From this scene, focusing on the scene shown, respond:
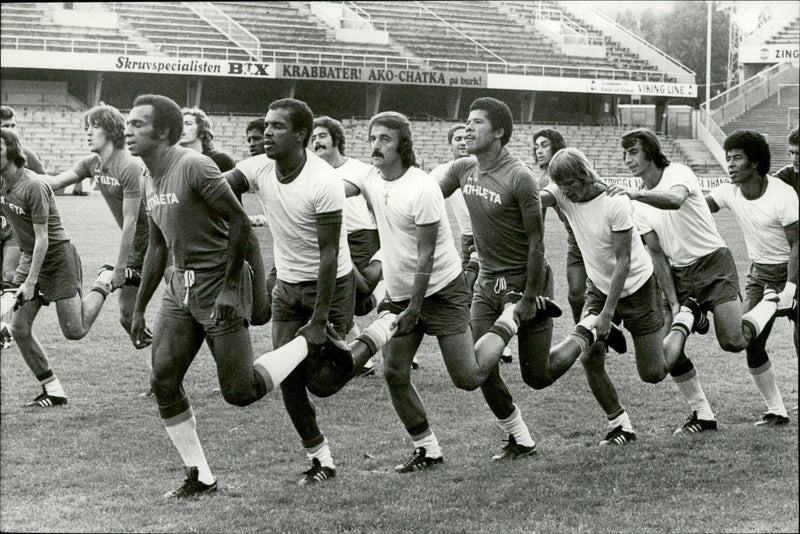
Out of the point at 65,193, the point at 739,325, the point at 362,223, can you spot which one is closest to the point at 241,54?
the point at 65,193

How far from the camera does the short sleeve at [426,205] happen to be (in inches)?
249

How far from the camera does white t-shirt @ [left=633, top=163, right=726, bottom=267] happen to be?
25.4 ft

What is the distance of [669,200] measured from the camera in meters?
6.99

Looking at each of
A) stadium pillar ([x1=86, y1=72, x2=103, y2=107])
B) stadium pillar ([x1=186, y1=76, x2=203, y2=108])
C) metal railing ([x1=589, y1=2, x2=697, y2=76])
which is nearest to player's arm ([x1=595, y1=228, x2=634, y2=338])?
stadium pillar ([x1=86, y1=72, x2=103, y2=107])

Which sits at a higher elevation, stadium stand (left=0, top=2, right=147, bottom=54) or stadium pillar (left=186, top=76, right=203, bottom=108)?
stadium stand (left=0, top=2, right=147, bottom=54)

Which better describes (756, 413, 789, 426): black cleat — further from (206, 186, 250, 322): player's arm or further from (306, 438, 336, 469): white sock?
(206, 186, 250, 322): player's arm

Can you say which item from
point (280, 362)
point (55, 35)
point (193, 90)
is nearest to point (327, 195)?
point (280, 362)

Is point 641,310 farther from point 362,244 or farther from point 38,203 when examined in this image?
point 38,203

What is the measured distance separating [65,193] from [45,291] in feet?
90.3

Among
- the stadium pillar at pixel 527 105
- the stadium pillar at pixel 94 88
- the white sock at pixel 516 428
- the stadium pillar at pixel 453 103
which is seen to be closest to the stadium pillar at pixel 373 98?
the stadium pillar at pixel 453 103

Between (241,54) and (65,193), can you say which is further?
(241,54)

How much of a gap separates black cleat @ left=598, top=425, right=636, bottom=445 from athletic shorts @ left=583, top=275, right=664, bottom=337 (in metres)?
0.77

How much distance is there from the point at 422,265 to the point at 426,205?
1.28 ft

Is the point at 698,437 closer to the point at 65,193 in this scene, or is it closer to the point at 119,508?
the point at 119,508
